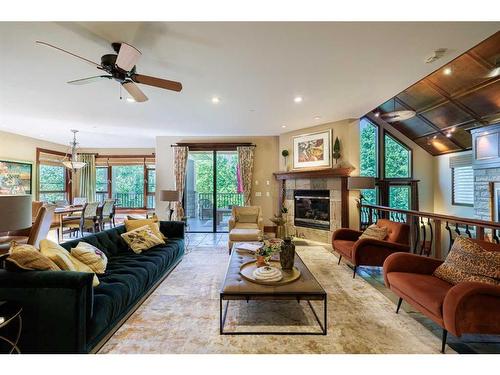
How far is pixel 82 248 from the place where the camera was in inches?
88.7

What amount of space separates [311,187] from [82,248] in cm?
457

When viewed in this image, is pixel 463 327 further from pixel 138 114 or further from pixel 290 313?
pixel 138 114

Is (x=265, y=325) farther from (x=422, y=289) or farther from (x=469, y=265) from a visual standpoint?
(x=469, y=265)

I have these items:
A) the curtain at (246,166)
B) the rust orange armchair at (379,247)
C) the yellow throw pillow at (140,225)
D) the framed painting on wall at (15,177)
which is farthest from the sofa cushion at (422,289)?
the framed painting on wall at (15,177)

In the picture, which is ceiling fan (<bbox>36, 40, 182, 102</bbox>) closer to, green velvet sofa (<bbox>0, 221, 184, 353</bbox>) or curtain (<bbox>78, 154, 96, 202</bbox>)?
green velvet sofa (<bbox>0, 221, 184, 353</bbox>)

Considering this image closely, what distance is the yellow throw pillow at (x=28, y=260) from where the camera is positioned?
1.59 m

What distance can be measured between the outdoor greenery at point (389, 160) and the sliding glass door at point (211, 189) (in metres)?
3.57

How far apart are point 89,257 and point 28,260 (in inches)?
23.8

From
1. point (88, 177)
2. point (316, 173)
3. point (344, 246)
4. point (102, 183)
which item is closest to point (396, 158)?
point (316, 173)

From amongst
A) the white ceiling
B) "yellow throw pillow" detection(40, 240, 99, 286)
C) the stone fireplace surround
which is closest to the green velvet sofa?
"yellow throw pillow" detection(40, 240, 99, 286)

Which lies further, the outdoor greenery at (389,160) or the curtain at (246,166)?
the curtain at (246,166)

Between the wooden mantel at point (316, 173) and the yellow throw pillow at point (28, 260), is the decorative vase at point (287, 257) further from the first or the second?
the wooden mantel at point (316, 173)

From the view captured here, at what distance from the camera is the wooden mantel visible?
4817 millimetres
